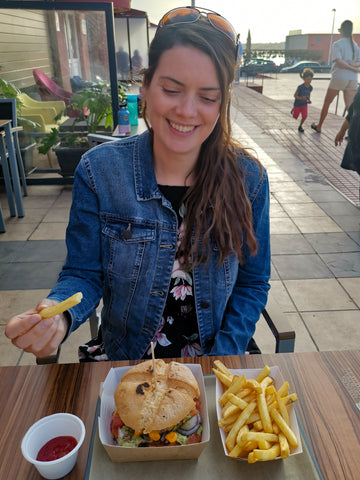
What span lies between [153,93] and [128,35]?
16.8 meters

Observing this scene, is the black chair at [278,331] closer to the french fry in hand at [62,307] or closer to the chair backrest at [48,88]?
the french fry in hand at [62,307]

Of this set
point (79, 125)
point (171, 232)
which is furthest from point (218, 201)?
point (79, 125)

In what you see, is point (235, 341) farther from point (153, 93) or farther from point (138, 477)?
point (153, 93)

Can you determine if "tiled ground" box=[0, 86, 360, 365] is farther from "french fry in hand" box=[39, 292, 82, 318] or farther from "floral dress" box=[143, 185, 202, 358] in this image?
"french fry in hand" box=[39, 292, 82, 318]

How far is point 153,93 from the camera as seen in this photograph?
1421 mm

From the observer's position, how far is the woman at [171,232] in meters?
1.48

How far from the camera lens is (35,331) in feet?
3.59

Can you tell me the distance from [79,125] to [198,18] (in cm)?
508

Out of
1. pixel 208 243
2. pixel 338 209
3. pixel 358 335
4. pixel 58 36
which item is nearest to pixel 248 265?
pixel 208 243

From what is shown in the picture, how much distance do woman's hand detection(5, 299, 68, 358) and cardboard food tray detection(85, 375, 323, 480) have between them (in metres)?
0.32

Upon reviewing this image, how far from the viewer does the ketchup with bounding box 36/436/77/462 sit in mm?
910

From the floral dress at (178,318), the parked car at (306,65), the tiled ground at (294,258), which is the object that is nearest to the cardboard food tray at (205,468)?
the floral dress at (178,318)

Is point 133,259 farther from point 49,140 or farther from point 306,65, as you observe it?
point 306,65

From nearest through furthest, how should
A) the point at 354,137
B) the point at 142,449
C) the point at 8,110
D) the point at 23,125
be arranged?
the point at 142,449 → the point at 354,137 → the point at 8,110 → the point at 23,125
